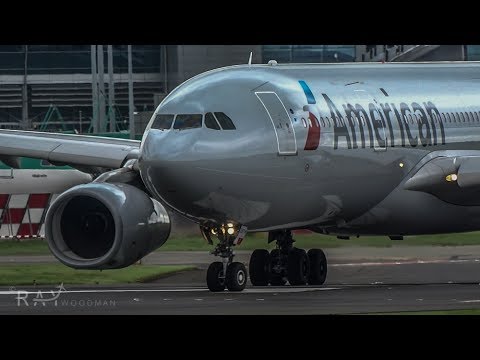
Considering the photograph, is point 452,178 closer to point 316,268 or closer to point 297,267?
point 316,268

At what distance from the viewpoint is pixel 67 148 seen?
33.4m

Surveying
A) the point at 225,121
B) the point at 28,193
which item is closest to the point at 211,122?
the point at 225,121

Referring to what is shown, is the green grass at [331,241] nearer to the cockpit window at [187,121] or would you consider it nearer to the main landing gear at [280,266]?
the main landing gear at [280,266]

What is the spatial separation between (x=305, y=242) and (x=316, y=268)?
267 inches

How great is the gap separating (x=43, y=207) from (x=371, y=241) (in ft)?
48.3

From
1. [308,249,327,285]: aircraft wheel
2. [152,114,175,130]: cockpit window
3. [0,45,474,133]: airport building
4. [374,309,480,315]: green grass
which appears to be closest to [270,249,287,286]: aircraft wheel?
[308,249,327,285]: aircraft wheel

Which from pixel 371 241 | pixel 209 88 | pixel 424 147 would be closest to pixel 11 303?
pixel 209 88

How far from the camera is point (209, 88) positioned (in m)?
28.5

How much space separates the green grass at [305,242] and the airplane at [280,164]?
646cm

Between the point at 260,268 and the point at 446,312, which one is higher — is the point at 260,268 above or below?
above

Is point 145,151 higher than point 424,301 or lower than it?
higher

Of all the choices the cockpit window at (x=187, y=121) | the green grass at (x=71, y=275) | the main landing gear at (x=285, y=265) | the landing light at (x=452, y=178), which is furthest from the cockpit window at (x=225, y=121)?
the green grass at (x=71, y=275)

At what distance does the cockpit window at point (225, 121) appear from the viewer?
27734mm
